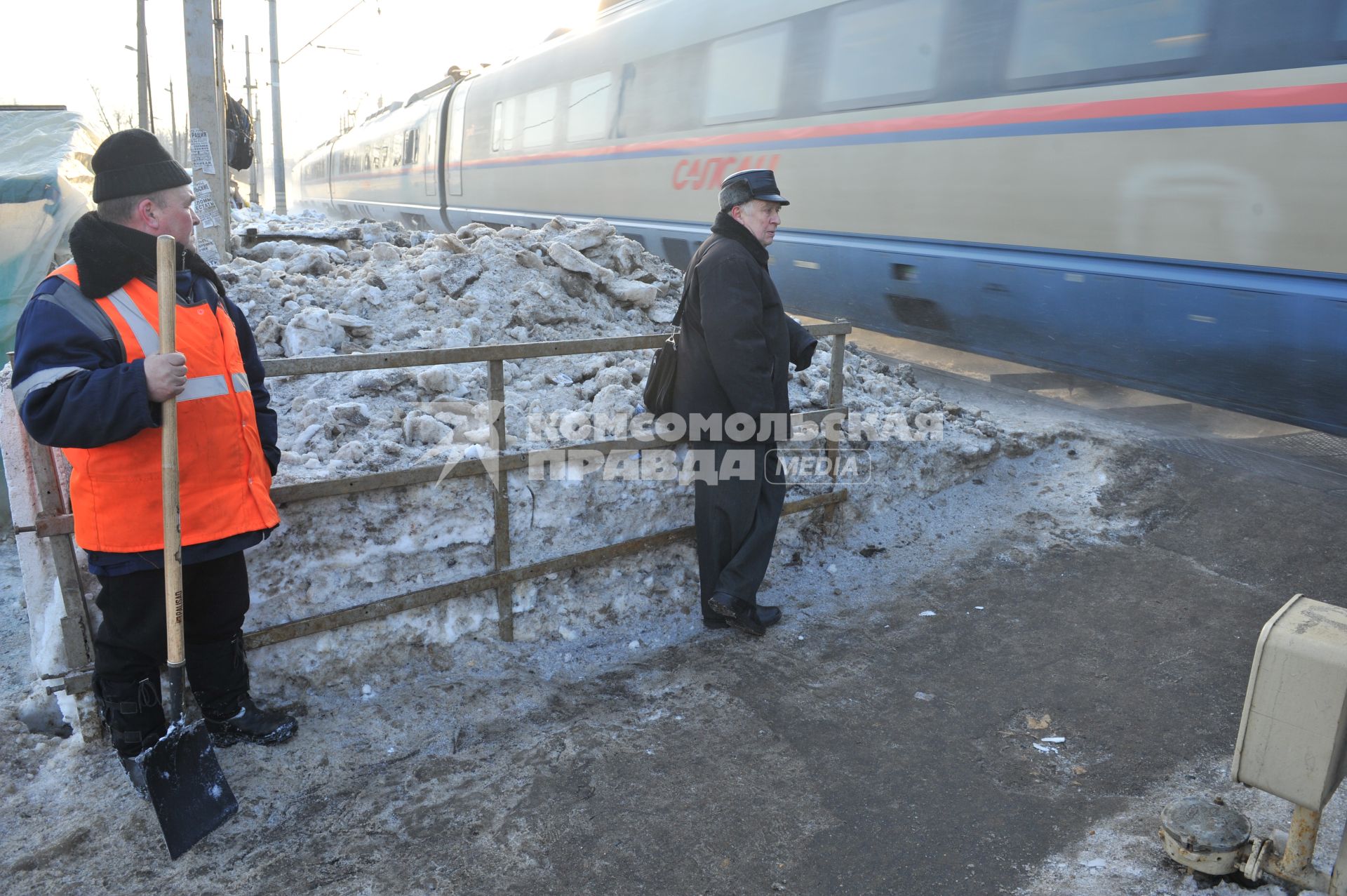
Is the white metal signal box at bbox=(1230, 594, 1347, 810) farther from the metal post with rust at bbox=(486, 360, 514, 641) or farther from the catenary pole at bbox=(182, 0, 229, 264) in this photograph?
the catenary pole at bbox=(182, 0, 229, 264)

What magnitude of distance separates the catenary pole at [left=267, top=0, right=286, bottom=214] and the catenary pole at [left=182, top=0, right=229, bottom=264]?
16149mm

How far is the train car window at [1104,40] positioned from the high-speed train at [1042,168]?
0.01 m

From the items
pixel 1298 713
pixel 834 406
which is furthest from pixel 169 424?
pixel 834 406

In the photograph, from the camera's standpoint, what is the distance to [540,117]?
10812mm

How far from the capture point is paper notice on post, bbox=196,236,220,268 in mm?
5904

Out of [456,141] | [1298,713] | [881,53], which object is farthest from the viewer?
[456,141]

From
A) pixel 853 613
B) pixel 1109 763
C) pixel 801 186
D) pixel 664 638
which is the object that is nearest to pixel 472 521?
pixel 664 638

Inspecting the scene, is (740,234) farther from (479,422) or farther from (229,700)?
(229,700)

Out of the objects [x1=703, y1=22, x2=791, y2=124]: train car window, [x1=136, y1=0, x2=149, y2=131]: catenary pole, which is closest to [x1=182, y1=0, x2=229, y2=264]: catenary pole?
[x1=703, y1=22, x2=791, y2=124]: train car window

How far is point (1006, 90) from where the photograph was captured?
5355mm

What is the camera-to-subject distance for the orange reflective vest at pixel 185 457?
2387 millimetres

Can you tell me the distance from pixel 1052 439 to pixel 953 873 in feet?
13.1

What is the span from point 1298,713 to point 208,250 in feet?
20.6

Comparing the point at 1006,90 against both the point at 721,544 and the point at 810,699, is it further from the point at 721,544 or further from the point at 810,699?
the point at 810,699
